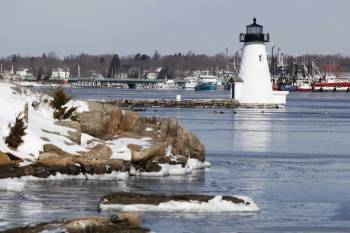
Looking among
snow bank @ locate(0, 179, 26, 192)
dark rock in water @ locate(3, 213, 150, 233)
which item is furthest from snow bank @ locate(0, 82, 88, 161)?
dark rock in water @ locate(3, 213, 150, 233)

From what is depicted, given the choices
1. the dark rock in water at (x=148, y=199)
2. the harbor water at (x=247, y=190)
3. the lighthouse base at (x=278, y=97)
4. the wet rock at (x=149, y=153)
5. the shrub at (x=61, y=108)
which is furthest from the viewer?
the lighthouse base at (x=278, y=97)

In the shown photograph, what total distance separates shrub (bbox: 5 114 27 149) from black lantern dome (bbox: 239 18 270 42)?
55188mm

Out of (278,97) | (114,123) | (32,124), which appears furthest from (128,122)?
(278,97)

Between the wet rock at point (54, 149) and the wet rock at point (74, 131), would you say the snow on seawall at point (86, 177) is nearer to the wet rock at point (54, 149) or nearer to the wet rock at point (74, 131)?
the wet rock at point (54, 149)

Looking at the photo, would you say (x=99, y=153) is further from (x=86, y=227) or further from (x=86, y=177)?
(x=86, y=227)

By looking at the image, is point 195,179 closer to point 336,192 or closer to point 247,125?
point 336,192

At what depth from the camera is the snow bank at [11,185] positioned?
79.4ft

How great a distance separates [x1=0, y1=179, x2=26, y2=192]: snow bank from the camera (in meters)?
24.2

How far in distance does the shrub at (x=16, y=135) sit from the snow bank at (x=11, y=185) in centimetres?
282

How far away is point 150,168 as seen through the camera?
2889cm

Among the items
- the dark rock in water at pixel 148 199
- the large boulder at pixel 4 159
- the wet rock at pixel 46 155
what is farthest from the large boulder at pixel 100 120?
the dark rock in water at pixel 148 199

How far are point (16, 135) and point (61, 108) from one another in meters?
4.50

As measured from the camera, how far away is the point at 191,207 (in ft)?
69.6

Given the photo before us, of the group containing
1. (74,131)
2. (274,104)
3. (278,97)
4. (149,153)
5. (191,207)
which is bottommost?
(274,104)
